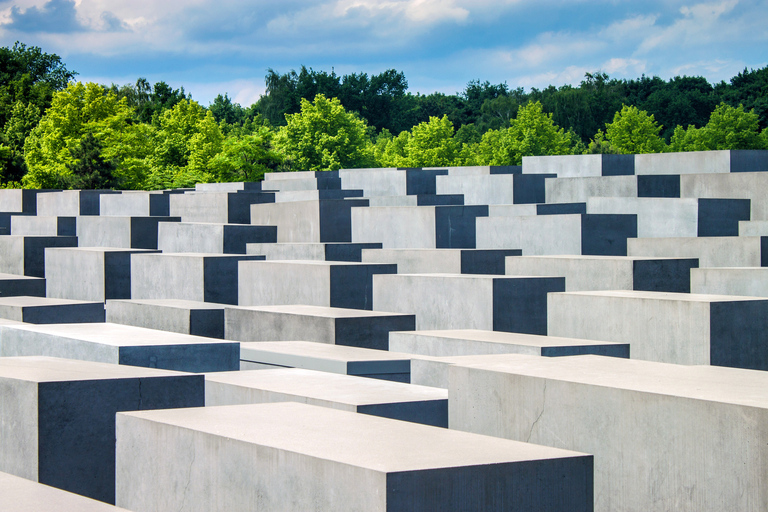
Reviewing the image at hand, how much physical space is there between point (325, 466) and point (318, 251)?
11999mm

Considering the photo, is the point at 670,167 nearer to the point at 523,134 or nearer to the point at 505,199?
the point at 505,199

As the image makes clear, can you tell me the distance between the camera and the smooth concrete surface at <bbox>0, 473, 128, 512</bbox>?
3979 millimetres

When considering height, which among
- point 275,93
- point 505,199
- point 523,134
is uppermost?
point 275,93

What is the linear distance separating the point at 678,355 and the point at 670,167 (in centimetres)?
1141

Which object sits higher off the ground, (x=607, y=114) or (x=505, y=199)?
(x=607, y=114)

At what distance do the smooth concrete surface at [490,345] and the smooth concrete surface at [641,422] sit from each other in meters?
1.90

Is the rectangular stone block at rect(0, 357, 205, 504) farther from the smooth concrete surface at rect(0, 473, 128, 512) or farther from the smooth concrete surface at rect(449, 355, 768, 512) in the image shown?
the smooth concrete surface at rect(449, 355, 768, 512)

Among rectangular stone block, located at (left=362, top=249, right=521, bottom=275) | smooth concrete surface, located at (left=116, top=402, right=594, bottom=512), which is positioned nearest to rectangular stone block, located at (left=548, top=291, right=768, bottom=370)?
rectangular stone block, located at (left=362, top=249, right=521, bottom=275)

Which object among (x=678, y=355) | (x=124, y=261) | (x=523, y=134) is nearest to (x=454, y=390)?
(x=678, y=355)

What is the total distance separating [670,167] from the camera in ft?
66.4

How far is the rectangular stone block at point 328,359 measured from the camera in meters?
8.52

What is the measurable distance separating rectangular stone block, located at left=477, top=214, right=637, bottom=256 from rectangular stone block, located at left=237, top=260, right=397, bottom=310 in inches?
117

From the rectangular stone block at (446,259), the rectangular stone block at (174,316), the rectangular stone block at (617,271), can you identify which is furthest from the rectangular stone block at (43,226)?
the rectangular stone block at (617,271)

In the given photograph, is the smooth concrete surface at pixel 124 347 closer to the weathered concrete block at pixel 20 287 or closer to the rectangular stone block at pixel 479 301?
the rectangular stone block at pixel 479 301
